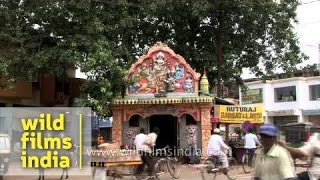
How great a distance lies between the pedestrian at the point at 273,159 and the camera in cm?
554

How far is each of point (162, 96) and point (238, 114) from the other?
4.32 meters

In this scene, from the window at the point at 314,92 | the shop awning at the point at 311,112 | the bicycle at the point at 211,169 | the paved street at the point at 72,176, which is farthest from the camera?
the window at the point at 314,92

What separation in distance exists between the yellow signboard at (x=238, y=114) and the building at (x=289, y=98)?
23957mm

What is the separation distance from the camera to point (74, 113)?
71.2 feet

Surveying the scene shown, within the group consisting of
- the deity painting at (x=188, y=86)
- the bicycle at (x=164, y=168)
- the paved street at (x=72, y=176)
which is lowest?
the paved street at (x=72, y=176)

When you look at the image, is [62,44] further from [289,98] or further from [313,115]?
[289,98]

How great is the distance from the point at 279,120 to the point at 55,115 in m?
44.0

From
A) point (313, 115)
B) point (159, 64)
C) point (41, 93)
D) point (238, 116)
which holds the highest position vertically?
point (159, 64)

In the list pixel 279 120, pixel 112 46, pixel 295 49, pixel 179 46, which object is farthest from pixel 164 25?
pixel 279 120

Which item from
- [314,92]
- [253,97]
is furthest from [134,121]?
[253,97]

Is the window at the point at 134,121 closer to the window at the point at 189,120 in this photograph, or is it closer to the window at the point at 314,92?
the window at the point at 189,120

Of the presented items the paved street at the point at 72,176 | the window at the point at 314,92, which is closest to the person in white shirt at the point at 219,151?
the paved street at the point at 72,176

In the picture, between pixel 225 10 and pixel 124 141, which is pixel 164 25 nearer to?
pixel 225 10

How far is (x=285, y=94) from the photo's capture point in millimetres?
54781
